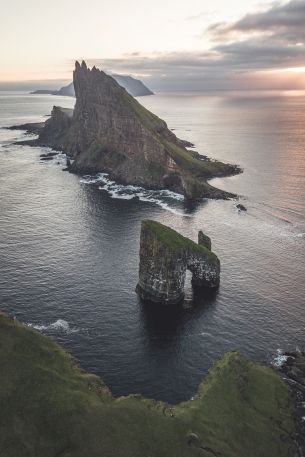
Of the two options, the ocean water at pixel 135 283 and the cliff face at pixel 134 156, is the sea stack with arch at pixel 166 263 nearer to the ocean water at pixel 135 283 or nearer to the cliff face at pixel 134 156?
the ocean water at pixel 135 283

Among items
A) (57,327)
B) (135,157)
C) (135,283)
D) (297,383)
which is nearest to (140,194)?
(135,157)

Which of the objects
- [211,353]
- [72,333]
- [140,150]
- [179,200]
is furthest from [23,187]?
[211,353]

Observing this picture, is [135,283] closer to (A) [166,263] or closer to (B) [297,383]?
(A) [166,263]

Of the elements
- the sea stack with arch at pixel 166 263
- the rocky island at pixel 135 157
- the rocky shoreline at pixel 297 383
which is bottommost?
the rocky shoreline at pixel 297 383

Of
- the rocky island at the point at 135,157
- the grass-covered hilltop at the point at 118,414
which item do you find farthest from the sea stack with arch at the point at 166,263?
the rocky island at the point at 135,157

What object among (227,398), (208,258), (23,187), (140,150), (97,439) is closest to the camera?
(97,439)

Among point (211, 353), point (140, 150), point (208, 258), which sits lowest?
point (211, 353)

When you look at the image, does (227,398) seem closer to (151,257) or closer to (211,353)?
(211,353)
